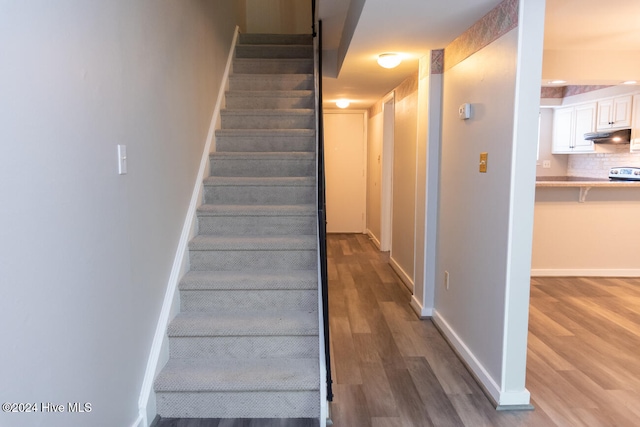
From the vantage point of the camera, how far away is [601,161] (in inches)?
228

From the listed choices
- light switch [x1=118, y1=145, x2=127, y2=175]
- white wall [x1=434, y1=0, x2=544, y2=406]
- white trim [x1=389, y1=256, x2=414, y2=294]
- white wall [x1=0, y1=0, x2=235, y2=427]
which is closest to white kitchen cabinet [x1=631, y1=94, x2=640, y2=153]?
white trim [x1=389, y1=256, x2=414, y2=294]

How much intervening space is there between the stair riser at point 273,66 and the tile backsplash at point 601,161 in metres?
4.00

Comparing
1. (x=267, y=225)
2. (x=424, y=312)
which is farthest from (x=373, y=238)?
(x=267, y=225)

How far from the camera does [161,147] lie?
221 cm

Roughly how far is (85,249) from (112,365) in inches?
20.5

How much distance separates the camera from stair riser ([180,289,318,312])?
8.08ft

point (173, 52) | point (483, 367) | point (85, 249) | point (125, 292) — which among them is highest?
point (173, 52)

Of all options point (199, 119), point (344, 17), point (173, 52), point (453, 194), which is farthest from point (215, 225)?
point (344, 17)

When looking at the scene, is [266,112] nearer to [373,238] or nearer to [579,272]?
[373,238]

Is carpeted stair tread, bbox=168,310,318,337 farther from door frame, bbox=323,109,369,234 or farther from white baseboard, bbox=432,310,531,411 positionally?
door frame, bbox=323,109,369,234

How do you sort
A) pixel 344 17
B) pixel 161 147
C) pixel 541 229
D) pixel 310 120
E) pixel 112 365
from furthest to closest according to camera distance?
1. pixel 541 229
2. pixel 310 120
3. pixel 344 17
4. pixel 161 147
5. pixel 112 365

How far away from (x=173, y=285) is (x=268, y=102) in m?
2.11

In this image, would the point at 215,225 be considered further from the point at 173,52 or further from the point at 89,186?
the point at 89,186

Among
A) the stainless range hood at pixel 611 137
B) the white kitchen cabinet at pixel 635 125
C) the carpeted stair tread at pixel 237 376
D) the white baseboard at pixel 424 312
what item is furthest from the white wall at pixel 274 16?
the carpeted stair tread at pixel 237 376
